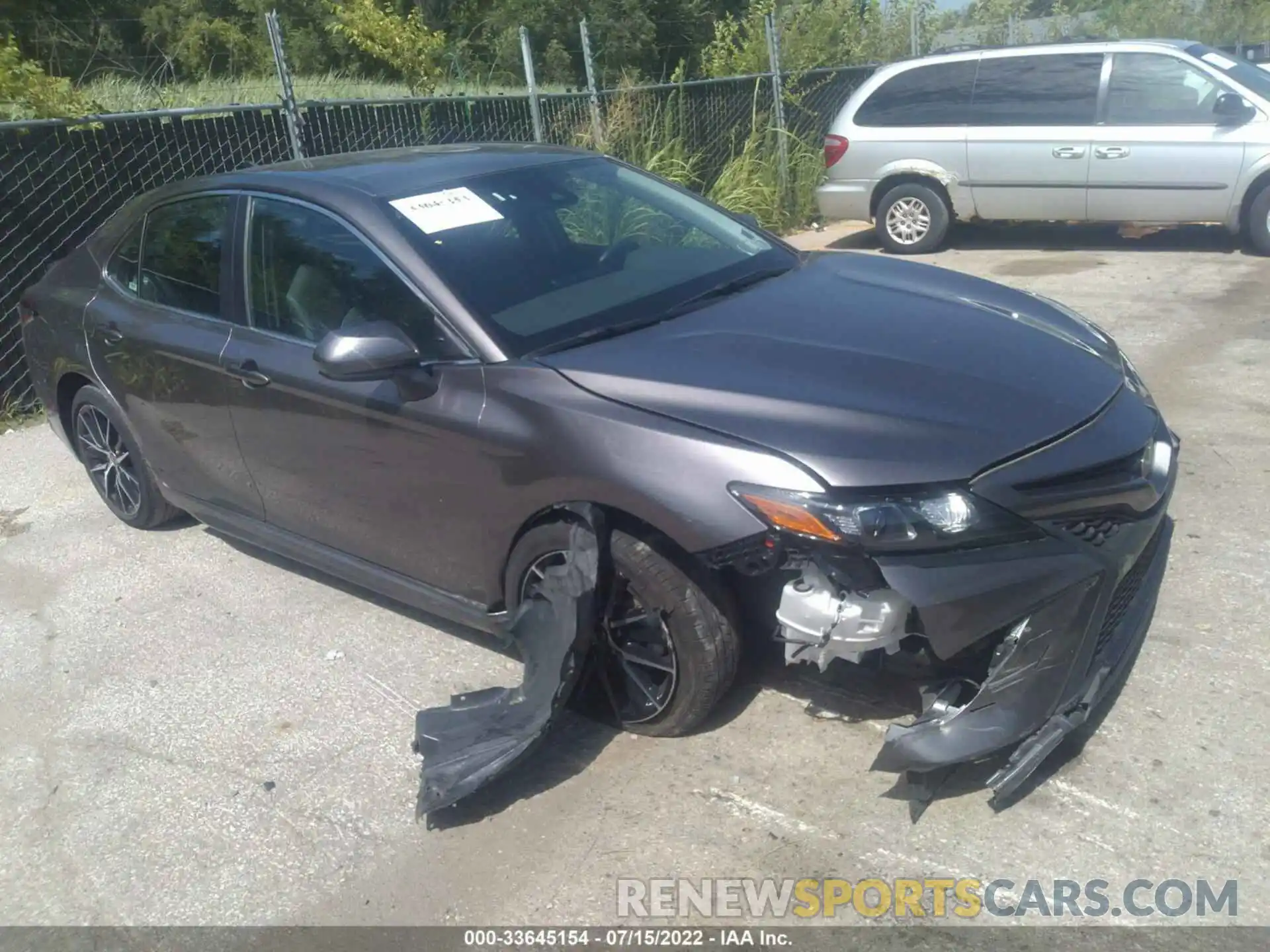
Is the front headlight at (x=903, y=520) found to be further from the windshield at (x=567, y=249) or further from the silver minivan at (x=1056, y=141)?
the silver minivan at (x=1056, y=141)

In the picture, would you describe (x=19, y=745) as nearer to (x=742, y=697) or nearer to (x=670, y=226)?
(x=742, y=697)

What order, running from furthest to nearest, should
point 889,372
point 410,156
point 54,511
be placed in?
1. point 54,511
2. point 410,156
3. point 889,372

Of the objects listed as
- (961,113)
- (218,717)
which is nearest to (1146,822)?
(218,717)

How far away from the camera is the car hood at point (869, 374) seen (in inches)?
118

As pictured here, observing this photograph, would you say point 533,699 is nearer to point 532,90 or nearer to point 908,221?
point 532,90

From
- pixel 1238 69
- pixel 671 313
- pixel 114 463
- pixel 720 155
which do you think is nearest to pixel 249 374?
pixel 671 313

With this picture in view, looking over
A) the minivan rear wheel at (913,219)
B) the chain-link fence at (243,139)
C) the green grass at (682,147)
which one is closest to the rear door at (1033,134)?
the minivan rear wheel at (913,219)

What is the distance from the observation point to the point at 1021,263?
9.72 meters

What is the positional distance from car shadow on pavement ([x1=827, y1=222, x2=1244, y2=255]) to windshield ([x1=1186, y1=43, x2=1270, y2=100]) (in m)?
1.17

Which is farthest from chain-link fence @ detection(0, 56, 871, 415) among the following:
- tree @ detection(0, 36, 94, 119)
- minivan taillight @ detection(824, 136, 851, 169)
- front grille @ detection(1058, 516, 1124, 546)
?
front grille @ detection(1058, 516, 1124, 546)

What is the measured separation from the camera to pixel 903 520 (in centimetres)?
288

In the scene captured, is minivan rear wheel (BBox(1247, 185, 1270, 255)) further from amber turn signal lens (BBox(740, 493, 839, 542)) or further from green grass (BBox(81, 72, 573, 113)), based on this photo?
amber turn signal lens (BBox(740, 493, 839, 542))

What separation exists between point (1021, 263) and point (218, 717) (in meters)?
7.81

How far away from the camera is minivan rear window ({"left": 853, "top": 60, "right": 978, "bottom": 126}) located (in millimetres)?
10148
